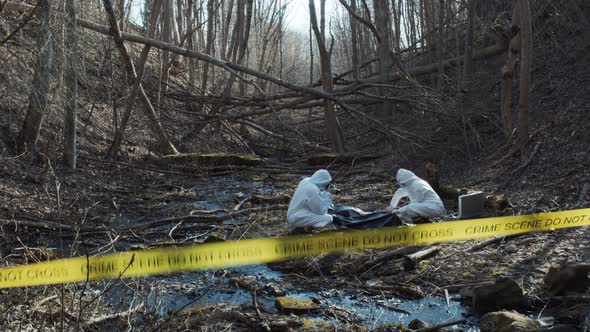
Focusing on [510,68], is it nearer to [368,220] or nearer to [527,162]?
[527,162]

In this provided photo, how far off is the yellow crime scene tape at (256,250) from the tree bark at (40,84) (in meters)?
3.69

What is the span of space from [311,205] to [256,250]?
5.27ft

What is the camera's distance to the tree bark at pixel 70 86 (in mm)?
8580

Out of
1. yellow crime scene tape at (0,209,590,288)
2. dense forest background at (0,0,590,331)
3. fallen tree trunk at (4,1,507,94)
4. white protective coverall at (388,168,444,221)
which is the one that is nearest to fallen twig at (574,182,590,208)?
dense forest background at (0,0,590,331)

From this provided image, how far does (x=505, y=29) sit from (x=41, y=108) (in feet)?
27.1

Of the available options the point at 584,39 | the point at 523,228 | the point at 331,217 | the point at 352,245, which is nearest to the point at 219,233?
the point at 331,217

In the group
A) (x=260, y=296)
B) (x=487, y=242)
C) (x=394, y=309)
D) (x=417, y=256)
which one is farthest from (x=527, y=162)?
(x=260, y=296)

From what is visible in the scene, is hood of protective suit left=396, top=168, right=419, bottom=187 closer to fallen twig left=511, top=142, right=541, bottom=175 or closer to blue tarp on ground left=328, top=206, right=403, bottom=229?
blue tarp on ground left=328, top=206, right=403, bottom=229

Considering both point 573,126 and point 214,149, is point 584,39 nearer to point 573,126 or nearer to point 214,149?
point 573,126

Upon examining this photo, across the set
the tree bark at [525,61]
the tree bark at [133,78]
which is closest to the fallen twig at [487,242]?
the tree bark at [525,61]

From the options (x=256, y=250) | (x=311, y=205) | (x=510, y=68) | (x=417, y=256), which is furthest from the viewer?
(x=510, y=68)

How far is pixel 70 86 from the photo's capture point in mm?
9758

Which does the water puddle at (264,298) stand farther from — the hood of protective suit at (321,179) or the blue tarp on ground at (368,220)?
the hood of protective suit at (321,179)

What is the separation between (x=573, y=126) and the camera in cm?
998
